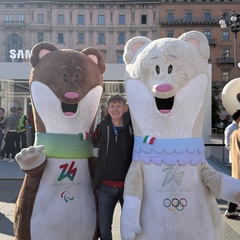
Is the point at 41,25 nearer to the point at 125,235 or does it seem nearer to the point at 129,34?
the point at 129,34

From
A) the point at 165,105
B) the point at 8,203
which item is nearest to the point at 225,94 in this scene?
the point at 165,105

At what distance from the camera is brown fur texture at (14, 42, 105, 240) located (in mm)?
3096

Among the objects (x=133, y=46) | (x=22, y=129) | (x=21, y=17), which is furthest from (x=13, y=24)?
(x=133, y=46)

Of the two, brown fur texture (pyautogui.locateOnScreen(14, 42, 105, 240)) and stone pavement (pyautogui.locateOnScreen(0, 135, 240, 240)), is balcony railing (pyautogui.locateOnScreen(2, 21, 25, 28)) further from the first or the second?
brown fur texture (pyautogui.locateOnScreen(14, 42, 105, 240))

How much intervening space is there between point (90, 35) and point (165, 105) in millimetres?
44397

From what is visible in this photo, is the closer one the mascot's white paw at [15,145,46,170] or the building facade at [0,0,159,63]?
the mascot's white paw at [15,145,46,170]

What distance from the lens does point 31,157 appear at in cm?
288

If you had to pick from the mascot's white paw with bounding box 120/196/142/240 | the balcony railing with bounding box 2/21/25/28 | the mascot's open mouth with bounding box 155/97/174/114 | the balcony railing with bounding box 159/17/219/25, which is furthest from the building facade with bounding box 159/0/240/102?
the mascot's white paw with bounding box 120/196/142/240

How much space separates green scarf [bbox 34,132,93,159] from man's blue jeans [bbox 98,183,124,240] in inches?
14.8

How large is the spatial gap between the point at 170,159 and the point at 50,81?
1260 mm

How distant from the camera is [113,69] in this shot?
10.9m

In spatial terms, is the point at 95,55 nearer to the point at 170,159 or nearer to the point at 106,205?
the point at 170,159

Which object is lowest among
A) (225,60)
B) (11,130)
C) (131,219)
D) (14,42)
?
(131,219)

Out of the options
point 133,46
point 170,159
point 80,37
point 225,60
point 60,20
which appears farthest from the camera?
point 60,20
